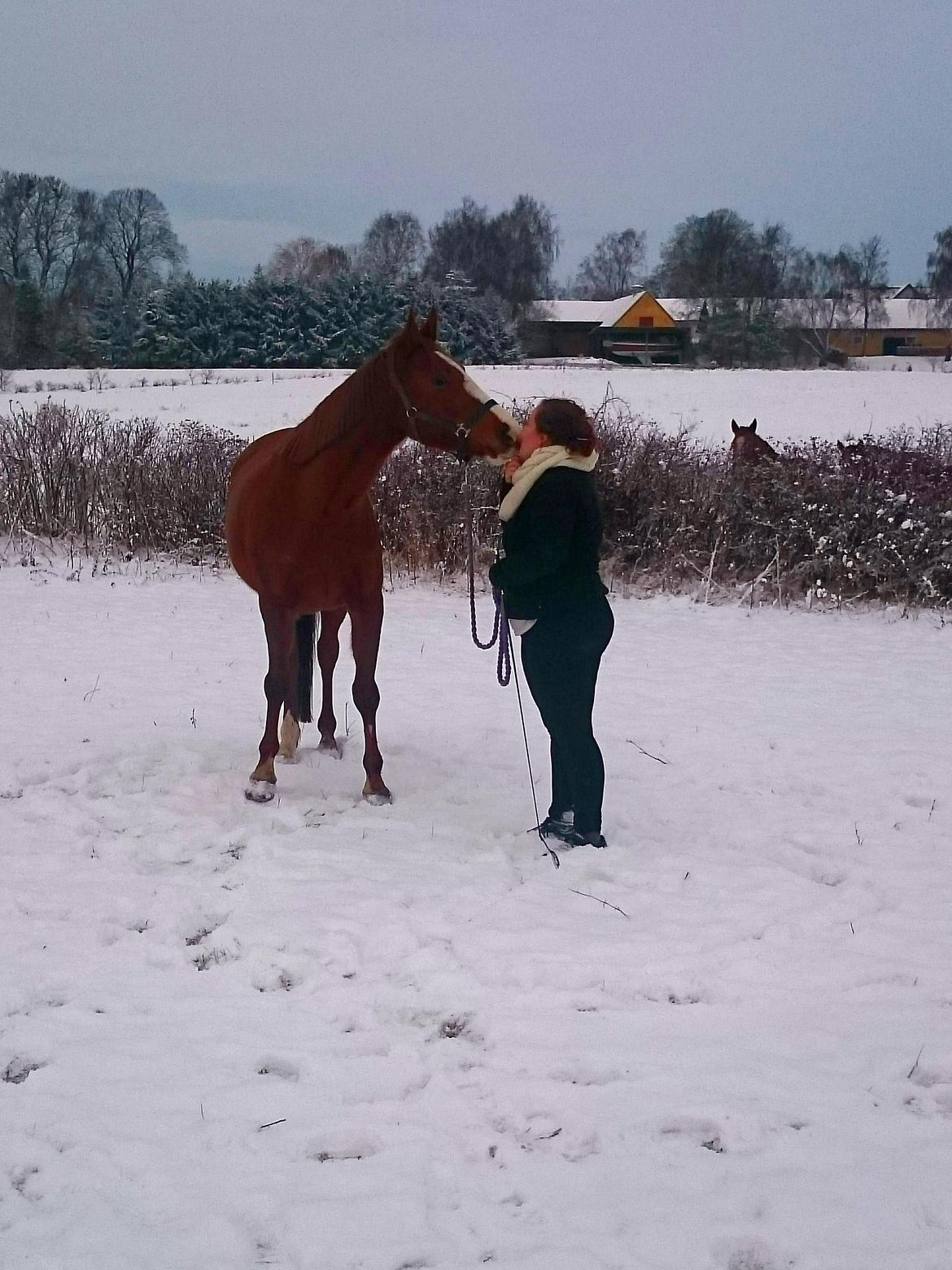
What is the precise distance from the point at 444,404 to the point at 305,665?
1.98 meters

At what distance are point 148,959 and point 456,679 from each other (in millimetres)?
3930

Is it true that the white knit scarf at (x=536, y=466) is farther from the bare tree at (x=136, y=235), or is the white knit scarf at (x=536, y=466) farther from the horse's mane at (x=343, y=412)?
the bare tree at (x=136, y=235)

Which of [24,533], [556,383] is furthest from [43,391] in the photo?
[24,533]

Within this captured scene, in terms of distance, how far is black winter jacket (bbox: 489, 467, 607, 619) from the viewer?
12.1 feet

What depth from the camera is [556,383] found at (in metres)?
25.9

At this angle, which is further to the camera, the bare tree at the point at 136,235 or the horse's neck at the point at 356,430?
the bare tree at the point at 136,235

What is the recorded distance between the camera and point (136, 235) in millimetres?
51969

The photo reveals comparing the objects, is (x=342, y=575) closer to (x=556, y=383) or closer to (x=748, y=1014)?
(x=748, y=1014)

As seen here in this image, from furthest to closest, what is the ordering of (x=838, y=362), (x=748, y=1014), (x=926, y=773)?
(x=838, y=362) → (x=926, y=773) → (x=748, y=1014)

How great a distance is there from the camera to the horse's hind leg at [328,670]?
5147 millimetres

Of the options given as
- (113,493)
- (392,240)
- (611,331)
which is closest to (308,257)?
(392,240)

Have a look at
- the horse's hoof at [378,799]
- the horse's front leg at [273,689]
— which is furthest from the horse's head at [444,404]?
the horse's hoof at [378,799]

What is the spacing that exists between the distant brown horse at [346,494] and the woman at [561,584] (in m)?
0.23

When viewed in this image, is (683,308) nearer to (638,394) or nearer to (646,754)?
(638,394)
